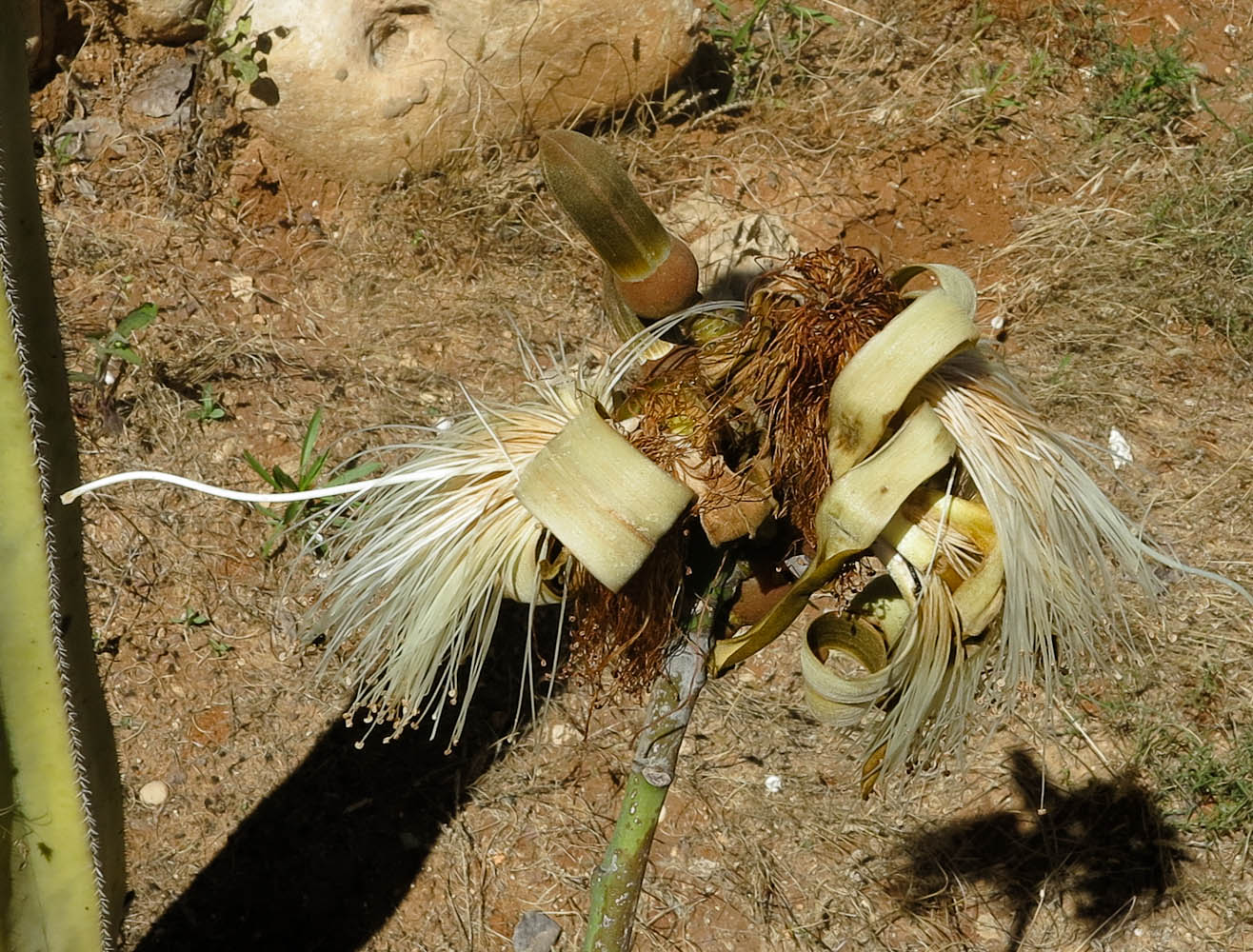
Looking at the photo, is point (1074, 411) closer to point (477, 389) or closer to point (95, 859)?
point (477, 389)

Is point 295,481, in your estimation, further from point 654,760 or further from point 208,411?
point 654,760

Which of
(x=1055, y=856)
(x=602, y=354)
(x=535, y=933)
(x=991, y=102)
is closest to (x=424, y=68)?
(x=602, y=354)

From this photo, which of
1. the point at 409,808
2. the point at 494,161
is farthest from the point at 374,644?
the point at 494,161

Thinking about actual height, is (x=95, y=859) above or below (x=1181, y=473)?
above

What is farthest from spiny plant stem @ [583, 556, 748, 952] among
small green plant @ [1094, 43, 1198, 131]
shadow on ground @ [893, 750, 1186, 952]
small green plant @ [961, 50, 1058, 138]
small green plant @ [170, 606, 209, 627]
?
small green plant @ [1094, 43, 1198, 131]

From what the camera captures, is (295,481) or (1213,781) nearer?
(1213,781)

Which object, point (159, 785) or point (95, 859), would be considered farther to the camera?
point (159, 785)
